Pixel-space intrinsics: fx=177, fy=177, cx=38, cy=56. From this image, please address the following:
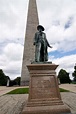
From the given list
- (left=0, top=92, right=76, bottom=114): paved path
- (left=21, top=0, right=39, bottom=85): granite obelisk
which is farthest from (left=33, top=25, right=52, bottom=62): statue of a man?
(left=21, top=0, right=39, bottom=85): granite obelisk

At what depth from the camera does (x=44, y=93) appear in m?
6.22

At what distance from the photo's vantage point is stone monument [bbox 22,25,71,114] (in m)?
5.85

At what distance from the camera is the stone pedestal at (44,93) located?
584 centimetres

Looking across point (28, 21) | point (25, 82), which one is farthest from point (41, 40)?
point (28, 21)

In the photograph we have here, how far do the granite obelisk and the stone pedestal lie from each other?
24607 millimetres

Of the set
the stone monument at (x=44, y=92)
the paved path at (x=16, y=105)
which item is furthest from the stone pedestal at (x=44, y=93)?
the paved path at (x=16, y=105)

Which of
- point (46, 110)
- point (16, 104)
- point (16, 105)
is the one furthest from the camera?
point (16, 104)

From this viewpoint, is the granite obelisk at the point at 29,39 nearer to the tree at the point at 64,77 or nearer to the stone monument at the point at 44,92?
the tree at the point at 64,77

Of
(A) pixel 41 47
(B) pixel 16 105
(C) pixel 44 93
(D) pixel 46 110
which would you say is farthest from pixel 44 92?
(B) pixel 16 105

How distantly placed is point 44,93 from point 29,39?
26.6 metres

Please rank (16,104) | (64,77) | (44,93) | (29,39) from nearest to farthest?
1. (44,93)
2. (16,104)
3. (29,39)
4. (64,77)

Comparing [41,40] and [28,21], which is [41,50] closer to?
[41,40]

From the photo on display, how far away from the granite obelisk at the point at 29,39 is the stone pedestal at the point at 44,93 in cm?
2461

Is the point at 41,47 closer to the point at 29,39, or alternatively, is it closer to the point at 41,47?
the point at 41,47
